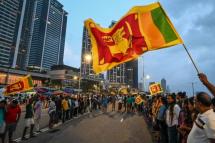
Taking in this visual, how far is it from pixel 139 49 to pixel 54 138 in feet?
20.2

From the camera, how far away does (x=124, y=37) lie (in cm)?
681

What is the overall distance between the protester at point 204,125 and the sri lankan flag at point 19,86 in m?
10.7

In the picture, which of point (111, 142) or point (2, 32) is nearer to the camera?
point (111, 142)

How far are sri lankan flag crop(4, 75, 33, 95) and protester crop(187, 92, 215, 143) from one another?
10692 mm

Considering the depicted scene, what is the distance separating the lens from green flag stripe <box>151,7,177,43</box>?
17.7ft

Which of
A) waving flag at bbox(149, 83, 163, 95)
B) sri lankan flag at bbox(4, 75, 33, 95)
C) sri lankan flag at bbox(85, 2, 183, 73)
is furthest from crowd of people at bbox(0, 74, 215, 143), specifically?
waving flag at bbox(149, 83, 163, 95)

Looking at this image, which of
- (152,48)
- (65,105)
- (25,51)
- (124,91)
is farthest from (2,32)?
(152,48)

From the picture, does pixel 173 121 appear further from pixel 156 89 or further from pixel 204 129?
pixel 156 89

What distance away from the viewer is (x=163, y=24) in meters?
5.74

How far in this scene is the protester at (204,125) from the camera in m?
2.61

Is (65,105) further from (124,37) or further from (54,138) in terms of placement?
(124,37)

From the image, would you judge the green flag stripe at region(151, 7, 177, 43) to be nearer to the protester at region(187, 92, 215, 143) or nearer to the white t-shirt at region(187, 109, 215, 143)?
the protester at region(187, 92, 215, 143)

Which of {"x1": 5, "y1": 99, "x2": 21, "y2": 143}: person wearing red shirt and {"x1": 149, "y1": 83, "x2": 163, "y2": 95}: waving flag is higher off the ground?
{"x1": 149, "y1": 83, "x2": 163, "y2": 95}: waving flag

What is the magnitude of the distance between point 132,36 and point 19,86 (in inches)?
315
